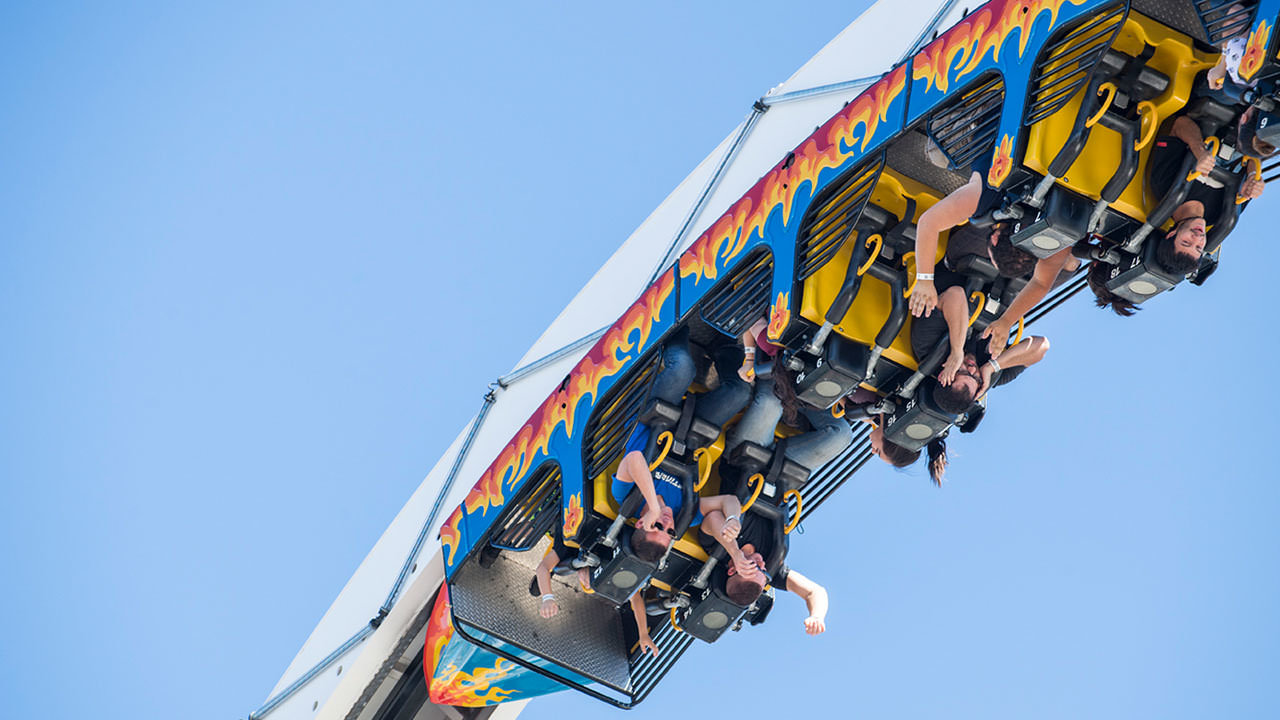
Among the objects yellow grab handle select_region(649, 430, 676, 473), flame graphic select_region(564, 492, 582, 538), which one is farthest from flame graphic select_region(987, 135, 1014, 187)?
flame graphic select_region(564, 492, 582, 538)

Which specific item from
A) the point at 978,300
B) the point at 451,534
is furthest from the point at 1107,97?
the point at 451,534

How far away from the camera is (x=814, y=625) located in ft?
35.1

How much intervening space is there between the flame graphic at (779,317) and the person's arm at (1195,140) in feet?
Answer: 7.07

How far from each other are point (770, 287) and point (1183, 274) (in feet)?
7.29

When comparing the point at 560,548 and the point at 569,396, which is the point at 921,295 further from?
the point at 560,548

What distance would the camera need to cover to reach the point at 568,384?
1144 centimetres

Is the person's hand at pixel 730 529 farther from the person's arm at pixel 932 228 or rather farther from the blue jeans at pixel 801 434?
the person's arm at pixel 932 228

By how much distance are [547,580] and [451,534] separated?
127 centimetres

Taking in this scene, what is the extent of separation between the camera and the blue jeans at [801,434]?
424 inches

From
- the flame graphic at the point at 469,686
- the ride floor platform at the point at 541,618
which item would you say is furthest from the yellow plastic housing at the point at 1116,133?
the flame graphic at the point at 469,686

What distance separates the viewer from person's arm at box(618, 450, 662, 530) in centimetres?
1048

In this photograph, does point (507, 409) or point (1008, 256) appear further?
point (507, 409)

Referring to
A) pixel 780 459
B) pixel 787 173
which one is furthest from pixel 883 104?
pixel 780 459

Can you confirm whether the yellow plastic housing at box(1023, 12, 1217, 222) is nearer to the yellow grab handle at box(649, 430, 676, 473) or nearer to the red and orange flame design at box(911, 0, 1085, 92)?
the red and orange flame design at box(911, 0, 1085, 92)
